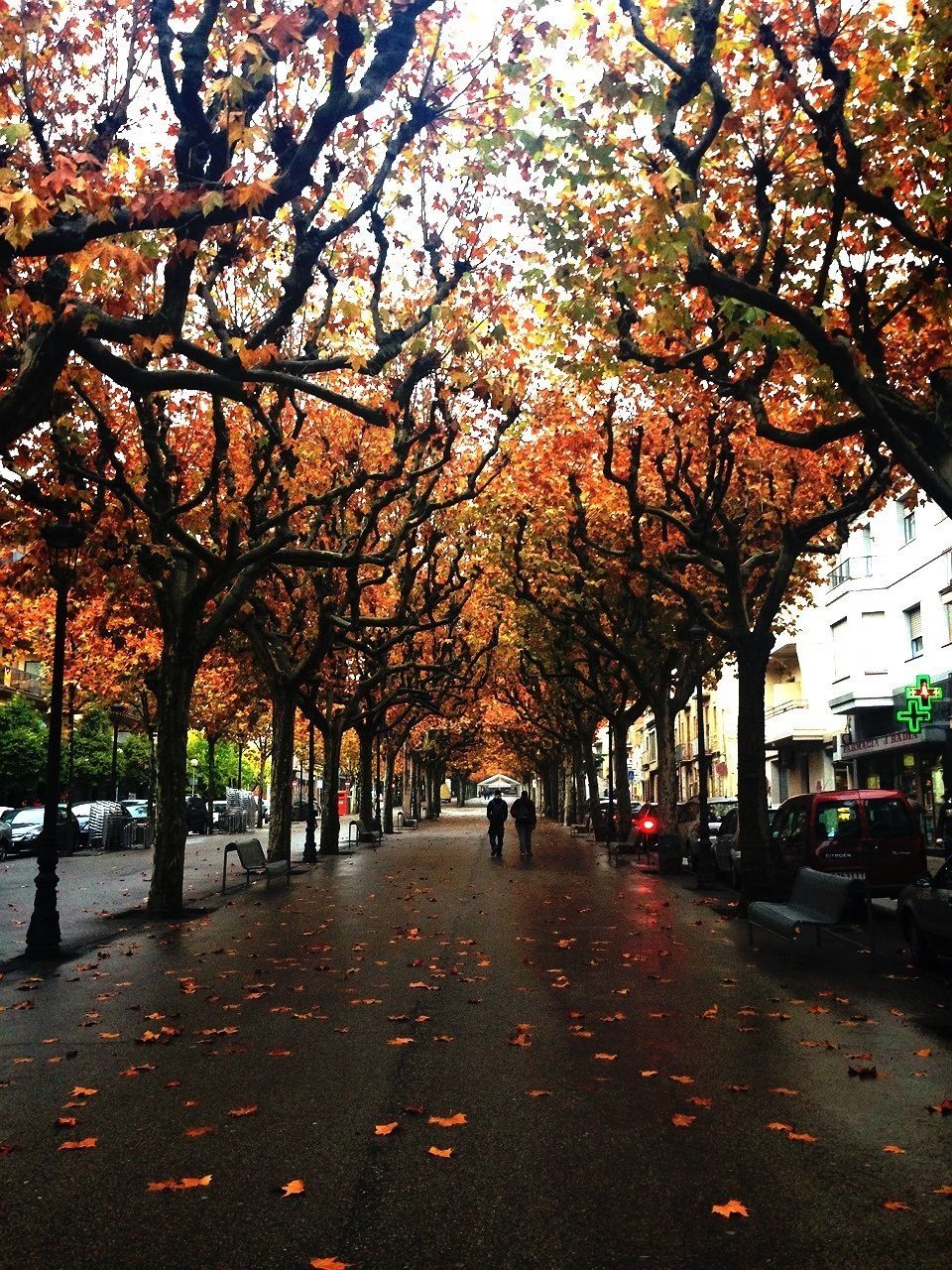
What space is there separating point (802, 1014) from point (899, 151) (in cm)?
834

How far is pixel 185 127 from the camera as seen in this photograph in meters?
7.85

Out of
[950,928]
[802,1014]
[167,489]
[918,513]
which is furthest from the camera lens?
[918,513]

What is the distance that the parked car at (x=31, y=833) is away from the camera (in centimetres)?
3681

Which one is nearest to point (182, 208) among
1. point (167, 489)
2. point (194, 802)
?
point (167, 489)

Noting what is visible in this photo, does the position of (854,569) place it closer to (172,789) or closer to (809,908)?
(172,789)

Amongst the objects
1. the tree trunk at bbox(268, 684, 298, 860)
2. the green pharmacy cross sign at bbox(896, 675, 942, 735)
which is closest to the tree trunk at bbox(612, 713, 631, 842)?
the tree trunk at bbox(268, 684, 298, 860)

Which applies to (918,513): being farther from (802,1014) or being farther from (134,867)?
(802,1014)

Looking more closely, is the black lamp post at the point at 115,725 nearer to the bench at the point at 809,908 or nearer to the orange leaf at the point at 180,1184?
the bench at the point at 809,908

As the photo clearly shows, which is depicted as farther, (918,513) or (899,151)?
(918,513)

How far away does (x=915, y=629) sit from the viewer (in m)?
33.2

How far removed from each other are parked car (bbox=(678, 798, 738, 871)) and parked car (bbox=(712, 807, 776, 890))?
124 centimetres

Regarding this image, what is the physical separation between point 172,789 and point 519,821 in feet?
52.7

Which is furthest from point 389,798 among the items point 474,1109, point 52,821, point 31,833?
point 474,1109

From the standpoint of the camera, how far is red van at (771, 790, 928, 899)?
1708cm
